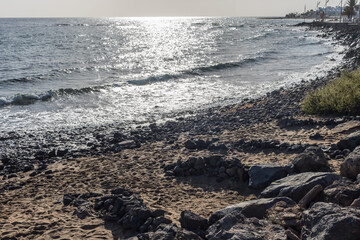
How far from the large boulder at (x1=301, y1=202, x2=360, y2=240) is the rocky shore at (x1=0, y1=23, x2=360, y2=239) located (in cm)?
1

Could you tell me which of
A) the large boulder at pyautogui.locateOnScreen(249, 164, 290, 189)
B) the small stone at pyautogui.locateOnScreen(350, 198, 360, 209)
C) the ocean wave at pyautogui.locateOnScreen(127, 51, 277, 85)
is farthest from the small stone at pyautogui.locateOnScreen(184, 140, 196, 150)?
the ocean wave at pyautogui.locateOnScreen(127, 51, 277, 85)

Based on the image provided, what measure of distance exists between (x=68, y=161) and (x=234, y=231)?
24.2ft

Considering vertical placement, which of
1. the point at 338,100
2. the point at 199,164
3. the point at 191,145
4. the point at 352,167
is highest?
the point at 338,100

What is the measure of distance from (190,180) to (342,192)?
378 centimetres

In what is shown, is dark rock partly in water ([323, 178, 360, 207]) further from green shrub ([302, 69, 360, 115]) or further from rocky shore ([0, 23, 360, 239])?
green shrub ([302, 69, 360, 115])

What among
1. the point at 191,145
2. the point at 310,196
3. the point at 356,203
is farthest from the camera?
the point at 191,145

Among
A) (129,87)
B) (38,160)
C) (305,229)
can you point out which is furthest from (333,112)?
(129,87)

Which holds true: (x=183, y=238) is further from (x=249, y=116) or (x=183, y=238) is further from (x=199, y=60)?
(x=199, y=60)

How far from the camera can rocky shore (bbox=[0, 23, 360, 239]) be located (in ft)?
14.2

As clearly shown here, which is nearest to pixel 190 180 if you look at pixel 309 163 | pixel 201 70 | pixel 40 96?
pixel 309 163

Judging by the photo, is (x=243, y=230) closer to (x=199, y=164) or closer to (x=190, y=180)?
(x=190, y=180)

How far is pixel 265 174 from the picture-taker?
6719mm

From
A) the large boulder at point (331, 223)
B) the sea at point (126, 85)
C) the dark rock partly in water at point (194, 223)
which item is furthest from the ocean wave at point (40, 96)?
the large boulder at point (331, 223)

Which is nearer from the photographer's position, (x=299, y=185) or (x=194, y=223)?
(x=194, y=223)
